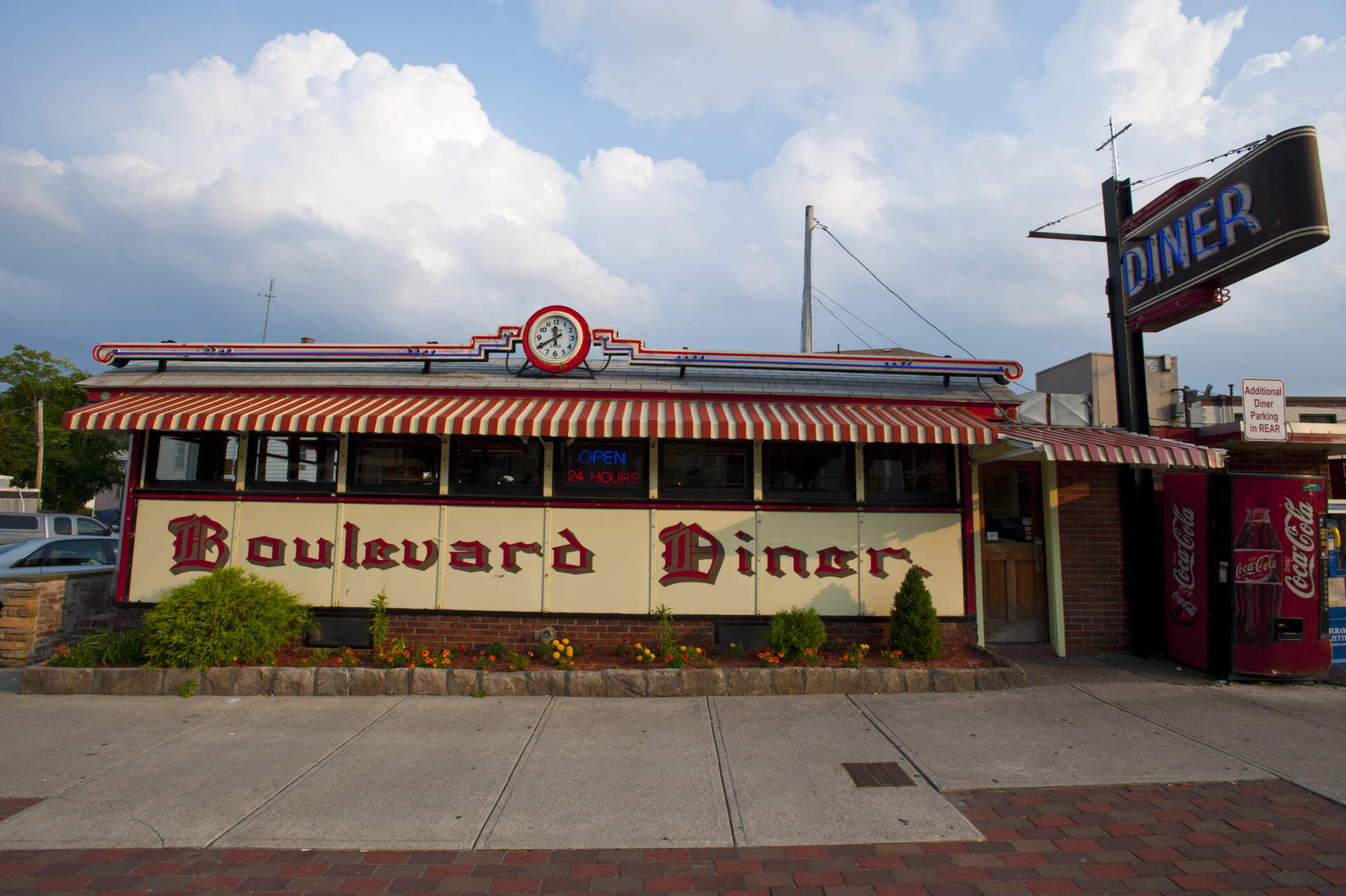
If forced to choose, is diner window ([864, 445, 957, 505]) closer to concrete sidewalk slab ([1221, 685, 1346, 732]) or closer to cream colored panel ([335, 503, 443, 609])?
concrete sidewalk slab ([1221, 685, 1346, 732])

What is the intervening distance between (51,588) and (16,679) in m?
0.98

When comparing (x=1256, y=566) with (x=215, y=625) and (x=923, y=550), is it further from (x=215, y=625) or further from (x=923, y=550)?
(x=215, y=625)

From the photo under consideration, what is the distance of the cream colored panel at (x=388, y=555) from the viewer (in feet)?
24.4

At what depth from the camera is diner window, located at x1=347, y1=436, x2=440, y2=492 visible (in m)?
7.60

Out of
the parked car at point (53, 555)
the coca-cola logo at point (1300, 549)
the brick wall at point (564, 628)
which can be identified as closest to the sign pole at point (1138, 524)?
the coca-cola logo at point (1300, 549)

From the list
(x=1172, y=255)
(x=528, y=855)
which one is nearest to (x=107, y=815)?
(x=528, y=855)

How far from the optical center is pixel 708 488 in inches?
297

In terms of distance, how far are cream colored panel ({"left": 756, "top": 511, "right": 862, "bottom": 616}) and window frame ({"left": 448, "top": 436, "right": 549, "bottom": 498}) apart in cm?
259

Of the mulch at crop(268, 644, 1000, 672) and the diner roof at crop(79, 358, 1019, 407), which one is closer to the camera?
the mulch at crop(268, 644, 1000, 672)

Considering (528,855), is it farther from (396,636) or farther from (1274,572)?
(1274,572)

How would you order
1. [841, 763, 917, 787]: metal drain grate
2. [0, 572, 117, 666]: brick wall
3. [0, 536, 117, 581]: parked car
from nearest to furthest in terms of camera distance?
1. [841, 763, 917, 787]: metal drain grate
2. [0, 572, 117, 666]: brick wall
3. [0, 536, 117, 581]: parked car

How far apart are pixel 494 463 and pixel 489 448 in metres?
0.19

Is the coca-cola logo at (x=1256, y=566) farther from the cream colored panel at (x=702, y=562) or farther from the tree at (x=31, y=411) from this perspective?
the tree at (x=31, y=411)

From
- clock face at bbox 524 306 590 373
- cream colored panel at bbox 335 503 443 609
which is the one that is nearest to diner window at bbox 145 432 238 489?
cream colored panel at bbox 335 503 443 609
